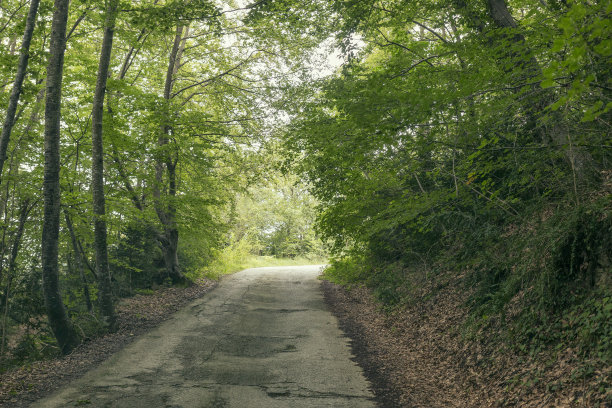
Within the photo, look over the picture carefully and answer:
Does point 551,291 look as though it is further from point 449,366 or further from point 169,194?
point 169,194

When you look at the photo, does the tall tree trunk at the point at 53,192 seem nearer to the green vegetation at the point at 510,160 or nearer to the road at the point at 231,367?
the road at the point at 231,367

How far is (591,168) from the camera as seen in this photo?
267 inches

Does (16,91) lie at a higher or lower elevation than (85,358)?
higher

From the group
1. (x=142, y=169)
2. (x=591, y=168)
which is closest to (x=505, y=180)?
(x=591, y=168)

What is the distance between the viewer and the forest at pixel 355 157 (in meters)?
5.91

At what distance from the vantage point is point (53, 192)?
8727 millimetres

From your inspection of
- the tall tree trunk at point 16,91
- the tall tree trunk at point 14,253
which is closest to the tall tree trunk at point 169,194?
the tall tree trunk at point 14,253

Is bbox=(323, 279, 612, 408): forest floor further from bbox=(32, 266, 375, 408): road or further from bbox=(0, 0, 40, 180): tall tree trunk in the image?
bbox=(0, 0, 40, 180): tall tree trunk

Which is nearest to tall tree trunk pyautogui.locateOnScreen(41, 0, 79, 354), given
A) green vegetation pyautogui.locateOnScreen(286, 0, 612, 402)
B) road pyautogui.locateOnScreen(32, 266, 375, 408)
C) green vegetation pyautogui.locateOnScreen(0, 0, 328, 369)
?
green vegetation pyautogui.locateOnScreen(0, 0, 328, 369)

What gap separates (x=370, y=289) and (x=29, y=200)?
392 inches

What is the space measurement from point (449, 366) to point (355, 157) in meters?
3.68

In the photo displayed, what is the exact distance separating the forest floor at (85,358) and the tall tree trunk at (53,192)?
2.07 ft

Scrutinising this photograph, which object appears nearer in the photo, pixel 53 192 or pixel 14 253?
pixel 53 192

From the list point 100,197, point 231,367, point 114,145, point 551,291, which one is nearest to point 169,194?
point 114,145
